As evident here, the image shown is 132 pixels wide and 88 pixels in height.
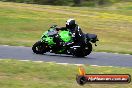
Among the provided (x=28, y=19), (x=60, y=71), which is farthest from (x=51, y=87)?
(x=28, y=19)

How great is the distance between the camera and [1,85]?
1114 cm

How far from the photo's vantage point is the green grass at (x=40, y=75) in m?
11.5

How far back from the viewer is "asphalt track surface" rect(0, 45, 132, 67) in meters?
17.2

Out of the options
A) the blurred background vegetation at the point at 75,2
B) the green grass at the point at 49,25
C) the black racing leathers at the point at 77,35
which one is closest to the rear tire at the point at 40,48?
the black racing leathers at the point at 77,35

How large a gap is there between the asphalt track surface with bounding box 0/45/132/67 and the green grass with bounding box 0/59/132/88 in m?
2.31

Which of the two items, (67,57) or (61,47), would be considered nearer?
(67,57)

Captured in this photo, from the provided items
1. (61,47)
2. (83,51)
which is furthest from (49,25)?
(83,51)

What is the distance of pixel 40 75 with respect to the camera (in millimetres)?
12758

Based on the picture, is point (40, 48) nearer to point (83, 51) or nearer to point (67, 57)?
point (67, 57)

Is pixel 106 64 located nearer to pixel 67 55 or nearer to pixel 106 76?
pixel 67 55

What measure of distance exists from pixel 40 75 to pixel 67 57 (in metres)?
5.77

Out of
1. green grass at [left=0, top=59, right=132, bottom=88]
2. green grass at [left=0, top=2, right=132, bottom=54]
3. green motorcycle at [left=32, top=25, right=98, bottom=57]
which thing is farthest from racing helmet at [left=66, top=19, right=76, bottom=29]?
green grass at [left=0, top=2, right=132, bottom=54]

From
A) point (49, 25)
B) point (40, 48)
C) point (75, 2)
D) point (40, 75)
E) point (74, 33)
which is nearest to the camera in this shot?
point (40, 75)

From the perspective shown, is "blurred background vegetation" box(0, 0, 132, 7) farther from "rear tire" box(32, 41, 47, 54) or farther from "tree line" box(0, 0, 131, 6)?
"rear tire" box(32, 41, 47, 54)
